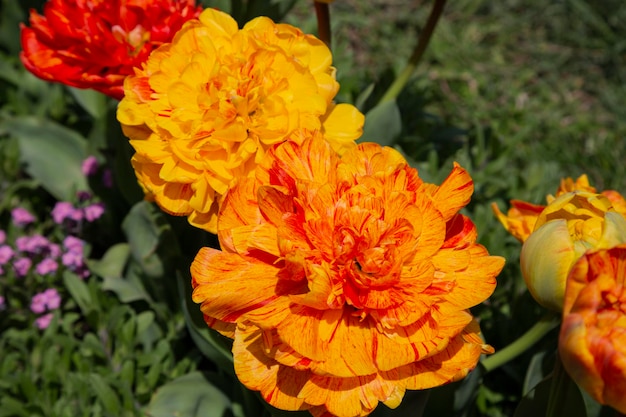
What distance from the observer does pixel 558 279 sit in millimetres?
854

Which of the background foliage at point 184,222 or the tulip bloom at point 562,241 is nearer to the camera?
the tulip bloom at point 562,241

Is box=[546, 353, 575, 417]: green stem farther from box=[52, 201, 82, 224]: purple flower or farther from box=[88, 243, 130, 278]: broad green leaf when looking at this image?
box=[52, 201, 82, 224]: purple flower

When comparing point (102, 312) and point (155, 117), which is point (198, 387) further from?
point (155, 117)

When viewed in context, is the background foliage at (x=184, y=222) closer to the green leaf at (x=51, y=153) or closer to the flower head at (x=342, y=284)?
the green leaf at (x=51, y=153)

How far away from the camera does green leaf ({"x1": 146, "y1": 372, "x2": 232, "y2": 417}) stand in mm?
1280

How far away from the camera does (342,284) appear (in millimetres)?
835

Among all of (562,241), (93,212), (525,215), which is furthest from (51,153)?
(562,241)

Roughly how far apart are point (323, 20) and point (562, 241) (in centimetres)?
67

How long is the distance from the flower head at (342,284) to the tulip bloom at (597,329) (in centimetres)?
12

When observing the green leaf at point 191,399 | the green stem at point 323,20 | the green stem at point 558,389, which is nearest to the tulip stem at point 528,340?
the green stem at point 558,389

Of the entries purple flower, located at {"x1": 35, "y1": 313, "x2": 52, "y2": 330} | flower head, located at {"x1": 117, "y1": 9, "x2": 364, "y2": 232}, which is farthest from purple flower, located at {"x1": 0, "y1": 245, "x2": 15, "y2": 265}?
flower head, located at {"x1": 117, "y1": 9, "x2": 364, "y2": 232}

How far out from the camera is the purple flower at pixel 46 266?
159cm

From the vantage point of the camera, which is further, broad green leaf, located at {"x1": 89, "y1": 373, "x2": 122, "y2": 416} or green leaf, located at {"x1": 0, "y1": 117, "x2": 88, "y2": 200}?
green leaf, located at {"x1": 0, "y1": 117, "x2": 88, "y2": 200}

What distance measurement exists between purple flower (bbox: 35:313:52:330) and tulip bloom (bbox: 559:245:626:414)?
1121 millimetres
